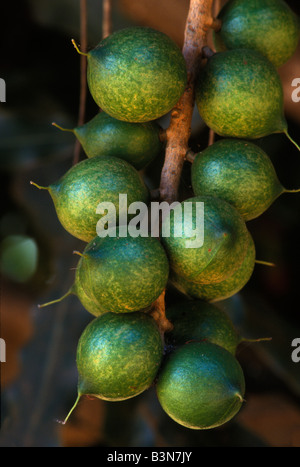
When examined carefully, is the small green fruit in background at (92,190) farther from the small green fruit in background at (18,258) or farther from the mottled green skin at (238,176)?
the small green fruit in background at (18,258)

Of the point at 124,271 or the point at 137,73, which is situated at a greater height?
the point at 137,73

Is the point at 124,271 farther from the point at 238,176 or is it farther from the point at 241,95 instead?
the point at 241,95

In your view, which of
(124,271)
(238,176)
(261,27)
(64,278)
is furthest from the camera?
(64,278)

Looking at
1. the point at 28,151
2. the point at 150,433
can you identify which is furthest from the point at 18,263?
the point at 150,433

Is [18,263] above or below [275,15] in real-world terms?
below

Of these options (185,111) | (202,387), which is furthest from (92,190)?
(202,387)

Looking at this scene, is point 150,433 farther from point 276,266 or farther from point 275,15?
point 275,15
